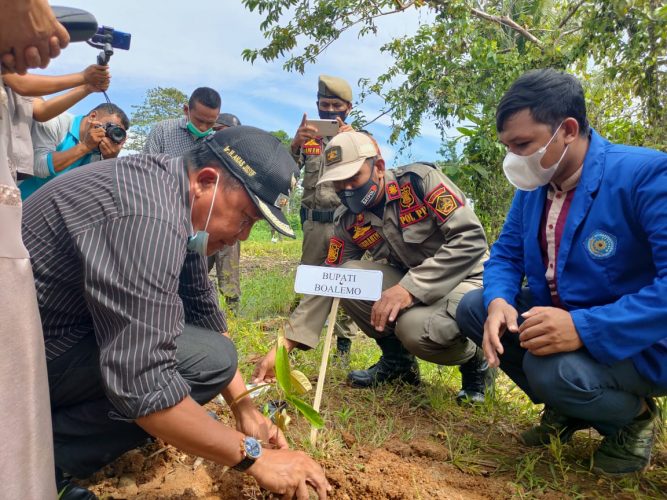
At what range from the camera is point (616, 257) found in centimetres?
Result: 192

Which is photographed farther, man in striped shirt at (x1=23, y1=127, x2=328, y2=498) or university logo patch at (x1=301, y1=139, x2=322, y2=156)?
university logo patch at (x1=301, y1=139, x2=322, y2=156)

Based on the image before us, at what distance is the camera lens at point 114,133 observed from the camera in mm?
3529

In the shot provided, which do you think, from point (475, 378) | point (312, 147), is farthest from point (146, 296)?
point (312, 147)

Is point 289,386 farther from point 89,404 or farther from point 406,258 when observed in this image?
point 406,258

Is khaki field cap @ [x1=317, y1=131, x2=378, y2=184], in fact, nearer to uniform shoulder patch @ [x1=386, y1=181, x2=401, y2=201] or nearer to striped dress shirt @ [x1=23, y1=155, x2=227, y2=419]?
uniform shoulder patch @ [x1=386, y1=181, x2=401, y2=201]

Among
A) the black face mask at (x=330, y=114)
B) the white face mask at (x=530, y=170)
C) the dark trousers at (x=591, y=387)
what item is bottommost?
the dark trousers at (x=591, y=387)

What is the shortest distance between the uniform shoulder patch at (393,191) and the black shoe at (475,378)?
0.89m

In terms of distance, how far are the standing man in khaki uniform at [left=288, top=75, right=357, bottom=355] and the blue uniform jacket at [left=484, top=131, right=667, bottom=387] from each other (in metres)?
2.05

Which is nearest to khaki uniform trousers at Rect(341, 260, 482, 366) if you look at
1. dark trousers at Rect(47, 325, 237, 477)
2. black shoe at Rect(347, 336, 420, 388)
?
black shoe at Rect(347, 336, 420, 388)

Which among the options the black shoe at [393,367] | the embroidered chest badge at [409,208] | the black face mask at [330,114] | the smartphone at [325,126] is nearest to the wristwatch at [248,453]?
the black shoe at [393,367]

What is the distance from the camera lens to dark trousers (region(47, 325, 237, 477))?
168cm

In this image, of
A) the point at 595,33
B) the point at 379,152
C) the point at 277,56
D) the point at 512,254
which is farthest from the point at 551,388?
the point at 277,56

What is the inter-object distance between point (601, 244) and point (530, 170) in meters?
0.40

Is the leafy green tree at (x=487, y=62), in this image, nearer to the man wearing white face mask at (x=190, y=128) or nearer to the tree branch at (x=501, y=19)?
the tree branch at (x=501, y=19)
